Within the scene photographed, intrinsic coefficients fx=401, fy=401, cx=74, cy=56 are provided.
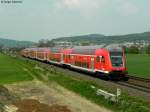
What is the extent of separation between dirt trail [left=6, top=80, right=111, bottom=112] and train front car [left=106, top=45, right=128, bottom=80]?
6.95 m

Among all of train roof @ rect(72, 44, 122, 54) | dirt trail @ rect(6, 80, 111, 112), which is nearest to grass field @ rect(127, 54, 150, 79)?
train roof @ rect(72, 44, 122, 54)

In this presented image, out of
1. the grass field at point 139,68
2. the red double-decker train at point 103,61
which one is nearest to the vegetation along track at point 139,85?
the red double-decker train at point 103,61

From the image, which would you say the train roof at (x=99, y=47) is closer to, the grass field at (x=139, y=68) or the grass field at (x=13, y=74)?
the grass field at (x=139, y=68)

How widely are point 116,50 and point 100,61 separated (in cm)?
209

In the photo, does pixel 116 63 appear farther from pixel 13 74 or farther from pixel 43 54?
pixel 43 54

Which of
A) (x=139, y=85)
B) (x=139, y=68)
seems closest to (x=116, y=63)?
(x=139, y=85)

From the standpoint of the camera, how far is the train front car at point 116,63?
38.7 metres

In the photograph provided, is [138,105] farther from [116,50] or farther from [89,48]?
[89,48]

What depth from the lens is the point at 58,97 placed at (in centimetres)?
2634

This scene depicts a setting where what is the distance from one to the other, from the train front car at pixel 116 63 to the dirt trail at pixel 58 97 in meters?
6.95

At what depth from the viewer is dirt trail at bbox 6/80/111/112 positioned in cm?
2176

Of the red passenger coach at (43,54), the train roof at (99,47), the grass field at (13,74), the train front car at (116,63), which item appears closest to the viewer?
the train front car at (116,63)

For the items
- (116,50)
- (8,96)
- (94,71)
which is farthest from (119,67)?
(8,96)

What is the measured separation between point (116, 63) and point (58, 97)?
45.6 ft
